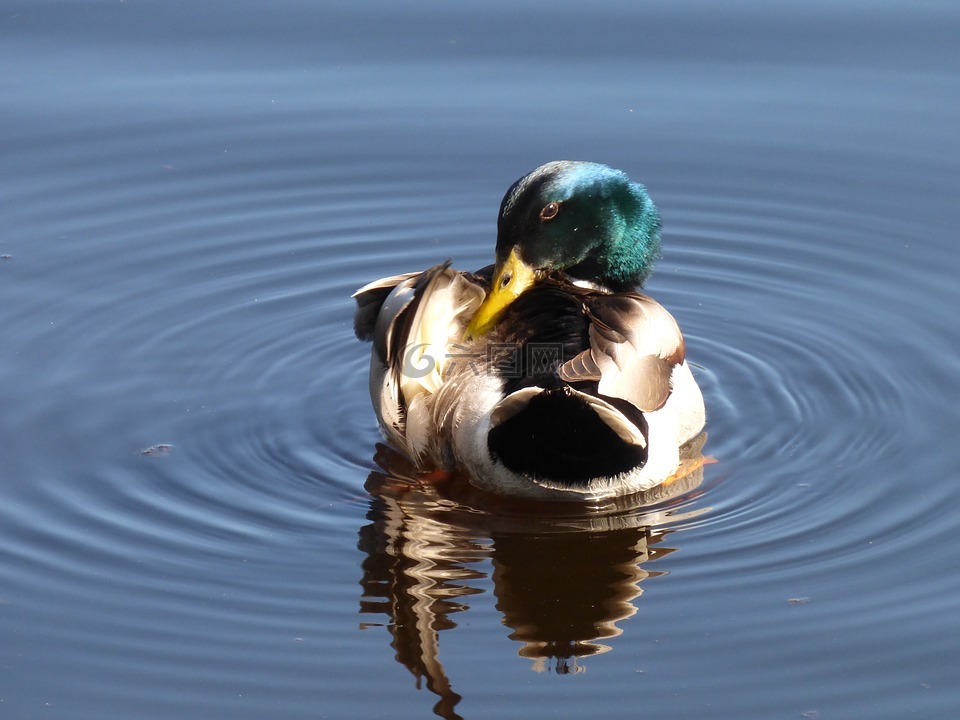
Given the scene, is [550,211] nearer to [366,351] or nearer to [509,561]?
[509,561]

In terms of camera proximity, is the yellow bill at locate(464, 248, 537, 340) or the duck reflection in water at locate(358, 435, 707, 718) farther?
the yellow bill at locate(464, 248, 537, 340)

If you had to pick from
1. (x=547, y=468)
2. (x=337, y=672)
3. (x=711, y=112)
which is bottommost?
(x=337, y=672)

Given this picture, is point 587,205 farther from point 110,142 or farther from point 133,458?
point 110,142

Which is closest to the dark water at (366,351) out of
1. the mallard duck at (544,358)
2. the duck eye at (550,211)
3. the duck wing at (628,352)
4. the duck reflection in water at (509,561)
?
the duck reflection in water at (509,561)

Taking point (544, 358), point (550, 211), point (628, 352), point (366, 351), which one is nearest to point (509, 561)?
point (544, 358)

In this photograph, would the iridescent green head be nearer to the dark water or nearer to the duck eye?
the duck eye

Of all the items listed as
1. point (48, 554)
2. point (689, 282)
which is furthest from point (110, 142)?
point (48, 554)

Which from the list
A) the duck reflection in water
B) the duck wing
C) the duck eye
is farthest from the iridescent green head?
the duck reflection in water

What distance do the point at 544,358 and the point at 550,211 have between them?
2.74 ft

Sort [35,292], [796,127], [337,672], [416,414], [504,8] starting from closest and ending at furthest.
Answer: [337,672] → [416,414] → [35,292] → [796,127] → [504,8]

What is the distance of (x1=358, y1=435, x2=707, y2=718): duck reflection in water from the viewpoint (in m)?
5.45

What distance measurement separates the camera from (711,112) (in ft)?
33.2

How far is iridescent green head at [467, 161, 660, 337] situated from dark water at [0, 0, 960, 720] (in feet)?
2.90

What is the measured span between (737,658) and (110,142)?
6290 mm
